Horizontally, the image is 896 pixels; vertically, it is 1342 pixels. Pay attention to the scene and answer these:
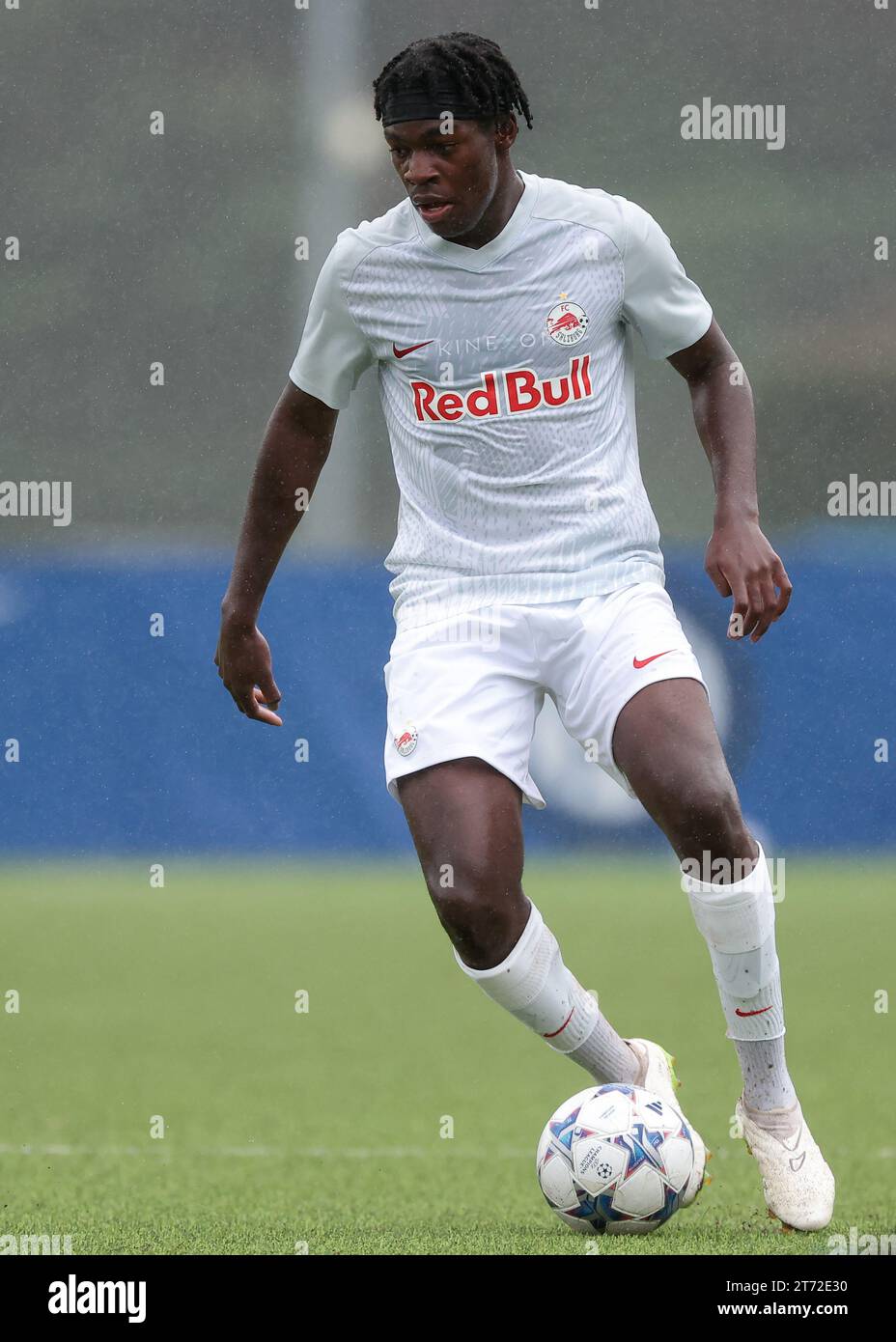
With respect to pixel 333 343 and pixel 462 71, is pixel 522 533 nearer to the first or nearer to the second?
pixel 333 343

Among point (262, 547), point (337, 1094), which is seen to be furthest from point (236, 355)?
point (262, 547)

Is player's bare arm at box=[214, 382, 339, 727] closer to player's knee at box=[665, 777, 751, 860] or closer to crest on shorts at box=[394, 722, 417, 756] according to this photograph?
crest on shorts at box=[394, 722, 417, 756]

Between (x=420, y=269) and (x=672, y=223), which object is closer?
(x=420, y=269)

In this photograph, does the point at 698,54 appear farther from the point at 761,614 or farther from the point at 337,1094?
the point at 761,614

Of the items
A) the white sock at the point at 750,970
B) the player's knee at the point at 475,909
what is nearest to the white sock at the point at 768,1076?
the white sock at the point at 750,970

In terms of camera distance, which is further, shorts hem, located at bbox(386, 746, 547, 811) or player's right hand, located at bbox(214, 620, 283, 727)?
player's right hand, located at bbox(214, 620, 283, 727)

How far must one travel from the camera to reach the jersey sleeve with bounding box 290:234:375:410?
4020mm

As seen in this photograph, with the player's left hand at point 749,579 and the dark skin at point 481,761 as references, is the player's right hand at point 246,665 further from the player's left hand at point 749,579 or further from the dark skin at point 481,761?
the player's left hand at point 749,579

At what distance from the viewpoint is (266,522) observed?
13.7 ft

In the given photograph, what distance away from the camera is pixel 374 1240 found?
3.56 metres

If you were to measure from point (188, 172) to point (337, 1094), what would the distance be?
8413mm

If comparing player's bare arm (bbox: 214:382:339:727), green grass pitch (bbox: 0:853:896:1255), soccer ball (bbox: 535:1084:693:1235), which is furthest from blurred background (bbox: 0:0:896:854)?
soccer ball (bbox: 535:1084:693:1235)

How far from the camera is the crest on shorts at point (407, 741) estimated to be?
12.5 ft

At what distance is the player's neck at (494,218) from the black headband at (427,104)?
0.19m
